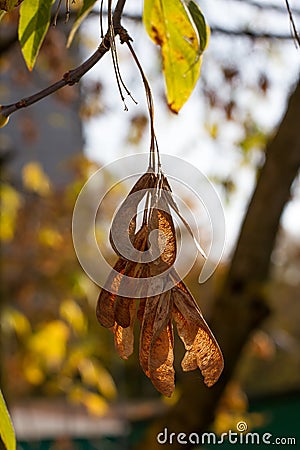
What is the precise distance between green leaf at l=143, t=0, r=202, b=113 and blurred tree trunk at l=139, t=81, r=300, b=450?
1103mm

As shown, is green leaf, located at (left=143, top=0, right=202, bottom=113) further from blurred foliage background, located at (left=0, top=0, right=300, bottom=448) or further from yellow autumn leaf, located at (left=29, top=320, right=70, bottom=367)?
yellow autumn leaf, located at (left=29, top=320, right=70, bottom=367)

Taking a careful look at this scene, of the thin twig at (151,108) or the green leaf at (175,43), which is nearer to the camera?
the thin twig at (151,108)

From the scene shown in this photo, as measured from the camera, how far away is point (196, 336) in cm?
43

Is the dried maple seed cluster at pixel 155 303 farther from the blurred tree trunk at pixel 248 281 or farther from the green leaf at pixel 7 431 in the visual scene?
the blurred tree trunk at pixel 248 281

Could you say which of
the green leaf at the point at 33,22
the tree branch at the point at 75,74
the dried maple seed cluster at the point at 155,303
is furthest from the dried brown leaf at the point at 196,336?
the green leaf at the point at 33,22

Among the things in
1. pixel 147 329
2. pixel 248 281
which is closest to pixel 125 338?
pixel 147 329

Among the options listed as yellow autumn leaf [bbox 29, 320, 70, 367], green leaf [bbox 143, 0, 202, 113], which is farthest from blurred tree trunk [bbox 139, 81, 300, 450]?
yellow autumn leaf [bbox 29, 320, 70, 367]

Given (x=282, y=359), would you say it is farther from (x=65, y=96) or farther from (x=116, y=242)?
(x=116, y=242)

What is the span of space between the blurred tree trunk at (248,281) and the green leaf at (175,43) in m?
1.10

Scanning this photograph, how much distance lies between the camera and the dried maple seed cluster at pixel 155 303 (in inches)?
16.6

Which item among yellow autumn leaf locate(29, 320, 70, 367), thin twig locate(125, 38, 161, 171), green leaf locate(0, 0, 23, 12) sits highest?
green leaf locate(0, 0, 23, 12)

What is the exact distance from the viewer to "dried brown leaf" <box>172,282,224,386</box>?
0.43 meters

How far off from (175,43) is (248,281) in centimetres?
122

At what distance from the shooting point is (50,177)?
23.1ft
